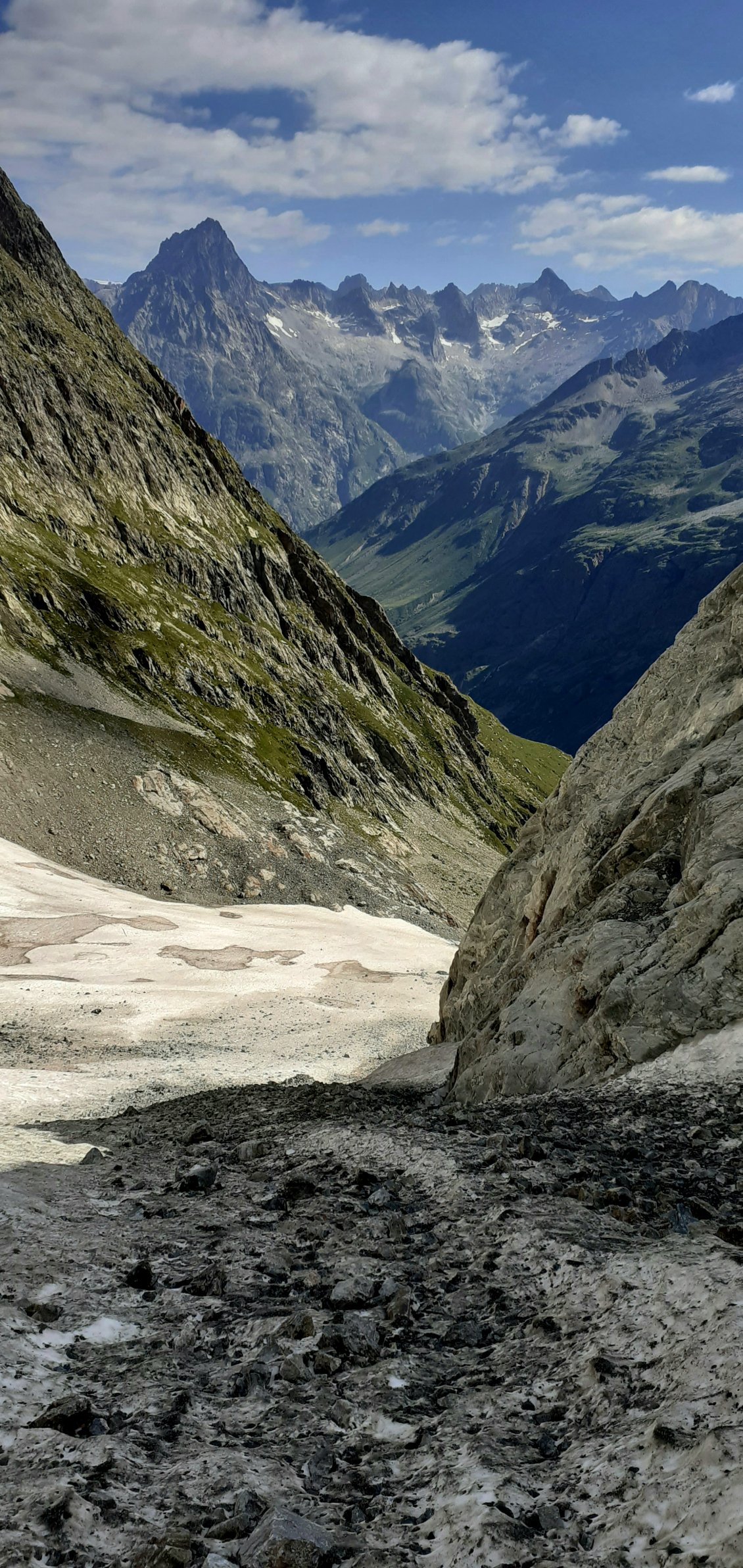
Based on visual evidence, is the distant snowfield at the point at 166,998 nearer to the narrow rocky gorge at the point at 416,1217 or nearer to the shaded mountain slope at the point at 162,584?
the narrow rocky gorge at the point at 416,1217

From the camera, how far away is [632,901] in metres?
23.4

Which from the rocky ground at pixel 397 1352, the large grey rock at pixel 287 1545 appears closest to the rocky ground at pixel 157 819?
the rocky ground at pixel 397 1352

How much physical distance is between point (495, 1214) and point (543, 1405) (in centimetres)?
397

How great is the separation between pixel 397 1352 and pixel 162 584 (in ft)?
504

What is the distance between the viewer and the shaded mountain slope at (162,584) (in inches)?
5010

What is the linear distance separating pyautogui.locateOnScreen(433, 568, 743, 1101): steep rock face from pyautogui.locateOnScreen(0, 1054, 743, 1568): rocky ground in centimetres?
287

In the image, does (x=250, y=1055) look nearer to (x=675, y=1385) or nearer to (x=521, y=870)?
(x=521, y=870)

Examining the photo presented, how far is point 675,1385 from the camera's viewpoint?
335 inches

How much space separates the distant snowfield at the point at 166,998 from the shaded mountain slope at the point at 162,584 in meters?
37.4

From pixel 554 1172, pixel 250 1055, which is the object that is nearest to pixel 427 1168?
pixel 554 1172

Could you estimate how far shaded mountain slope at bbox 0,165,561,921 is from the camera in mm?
127250

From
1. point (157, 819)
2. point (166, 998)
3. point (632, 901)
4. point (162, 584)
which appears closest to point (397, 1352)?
point (632, 901)

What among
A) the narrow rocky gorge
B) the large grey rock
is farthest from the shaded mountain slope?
the large grey rock

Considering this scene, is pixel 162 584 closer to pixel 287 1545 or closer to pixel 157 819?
pixel 157 819
